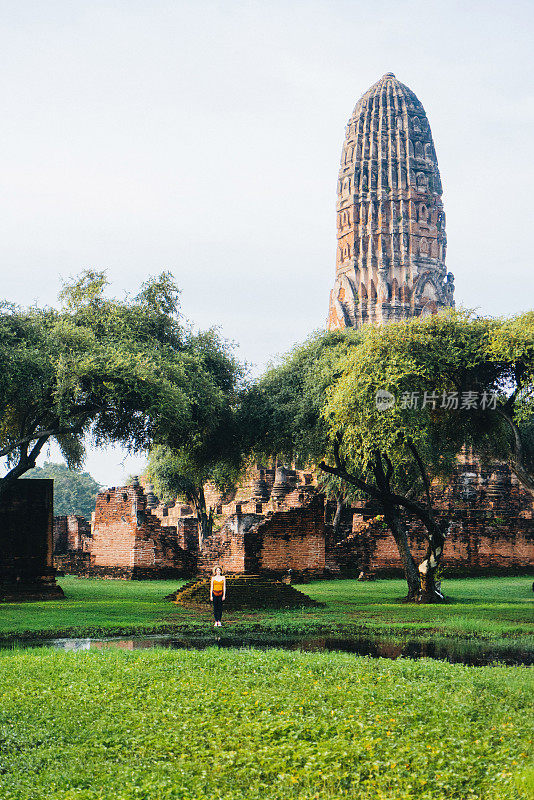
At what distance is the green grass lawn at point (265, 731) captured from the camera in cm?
583

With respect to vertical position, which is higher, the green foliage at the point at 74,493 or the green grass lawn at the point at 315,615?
the green foliage at the point at 74,493

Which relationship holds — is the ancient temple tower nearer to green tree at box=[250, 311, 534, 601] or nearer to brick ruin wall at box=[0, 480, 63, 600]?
green tree at box=[250, 311, 534, 601]

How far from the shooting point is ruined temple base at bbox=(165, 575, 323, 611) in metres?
19.3

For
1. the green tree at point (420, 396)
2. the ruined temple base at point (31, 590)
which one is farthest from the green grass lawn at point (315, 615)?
the green tree at point (420, 396)

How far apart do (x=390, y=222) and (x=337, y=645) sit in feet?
196

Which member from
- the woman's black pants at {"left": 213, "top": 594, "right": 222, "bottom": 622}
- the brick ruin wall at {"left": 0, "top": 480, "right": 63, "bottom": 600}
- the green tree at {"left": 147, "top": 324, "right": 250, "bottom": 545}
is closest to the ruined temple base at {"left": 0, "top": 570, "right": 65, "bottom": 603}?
the brick ruin wall at {"left": 0, "top": 480, "right": 63, "bottom": 600}

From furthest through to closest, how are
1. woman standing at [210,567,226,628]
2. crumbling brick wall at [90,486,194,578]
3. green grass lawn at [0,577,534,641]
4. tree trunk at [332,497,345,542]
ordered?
tree trunk at [332,497,345,542], crumbling brick wall at [90,486,194,578], woman standing at [210,567,226,628], green grass lawn at [0,577,534,641]

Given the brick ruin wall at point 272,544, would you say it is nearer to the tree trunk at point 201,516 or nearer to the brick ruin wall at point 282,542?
the brick ruin wall at point 282,542

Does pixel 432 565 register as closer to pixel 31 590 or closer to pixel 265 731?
pixel 31 590

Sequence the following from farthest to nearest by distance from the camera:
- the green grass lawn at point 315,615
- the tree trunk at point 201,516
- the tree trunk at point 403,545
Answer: the tree trunk at point 201,516
the tree trunk at point 403,545
the green grass lawn at point 315,615

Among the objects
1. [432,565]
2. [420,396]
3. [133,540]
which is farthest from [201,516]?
[420,396]

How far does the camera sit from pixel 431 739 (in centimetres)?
677

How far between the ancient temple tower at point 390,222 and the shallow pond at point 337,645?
181 feet

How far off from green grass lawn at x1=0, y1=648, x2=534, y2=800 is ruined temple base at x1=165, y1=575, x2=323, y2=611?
9.43 metres
